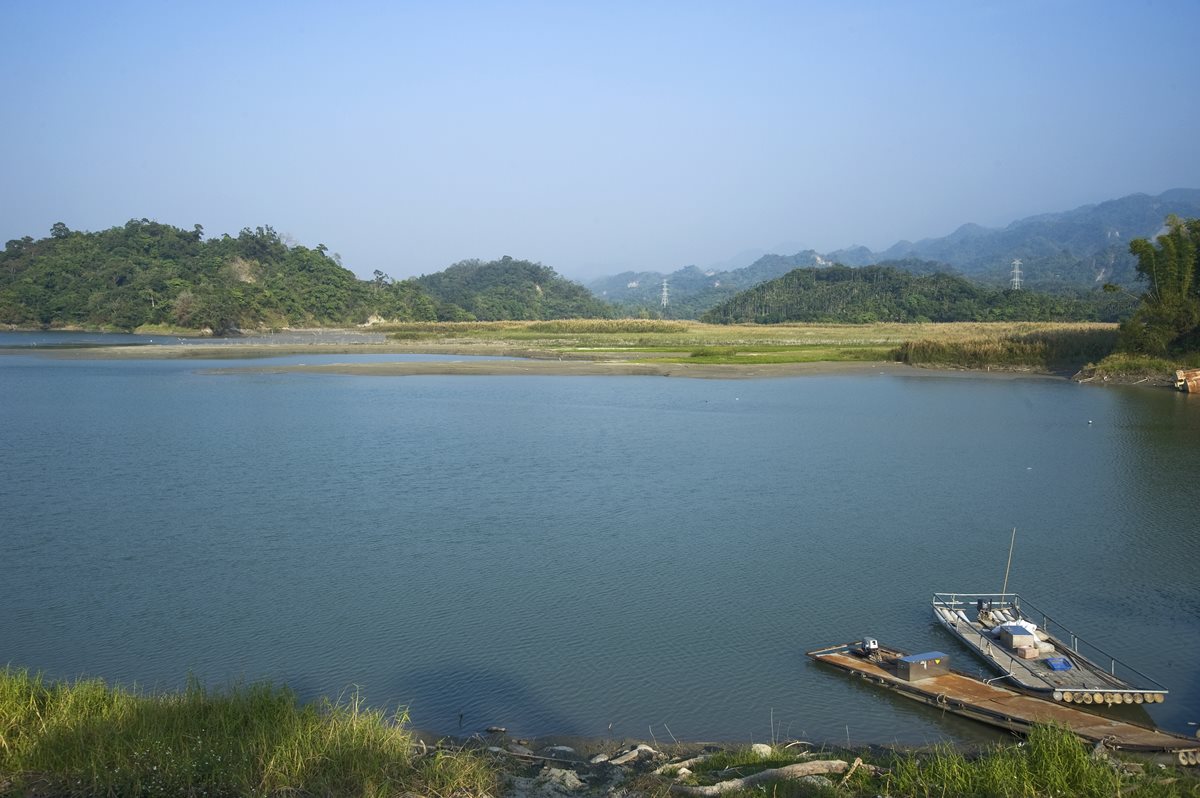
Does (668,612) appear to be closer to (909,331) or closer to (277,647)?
(277,647)

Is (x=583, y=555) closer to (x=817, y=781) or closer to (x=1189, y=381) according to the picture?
(x=817, y=781)

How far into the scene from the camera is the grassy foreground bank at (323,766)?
6.11 metres

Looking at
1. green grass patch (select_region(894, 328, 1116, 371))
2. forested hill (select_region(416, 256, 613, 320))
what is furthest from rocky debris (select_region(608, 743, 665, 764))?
forested hill (select_region(416, 256, 613, 320))

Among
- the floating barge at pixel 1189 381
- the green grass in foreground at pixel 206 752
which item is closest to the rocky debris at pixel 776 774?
the green grass in foreground at pixel 206 752

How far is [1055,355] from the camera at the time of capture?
45656 millimetres

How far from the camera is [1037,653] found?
10.2m

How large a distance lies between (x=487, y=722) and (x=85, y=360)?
52277 millimetres

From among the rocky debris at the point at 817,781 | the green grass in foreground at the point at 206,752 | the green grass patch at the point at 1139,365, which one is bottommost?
the rocky debris at the point at 817,781

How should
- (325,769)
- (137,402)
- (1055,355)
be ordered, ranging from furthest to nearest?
(1055,355)
(137,402)
(325,769)

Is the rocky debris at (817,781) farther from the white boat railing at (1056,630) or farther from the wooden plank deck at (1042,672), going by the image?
the white boat railing at (1056,630)

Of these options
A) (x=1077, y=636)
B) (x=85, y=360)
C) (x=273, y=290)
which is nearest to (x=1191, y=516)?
(x=1077, y=636)

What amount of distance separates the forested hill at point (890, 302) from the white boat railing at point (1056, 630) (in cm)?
7136

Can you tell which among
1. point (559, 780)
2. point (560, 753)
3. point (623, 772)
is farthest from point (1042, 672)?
point (559, 780)

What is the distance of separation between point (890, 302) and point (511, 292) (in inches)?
2143
